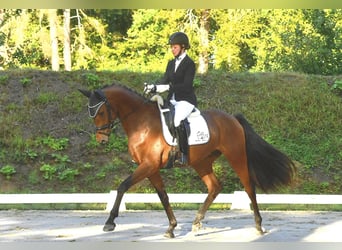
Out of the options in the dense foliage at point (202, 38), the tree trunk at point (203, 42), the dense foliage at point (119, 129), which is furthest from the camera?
the tree trunk at point (203, 42)

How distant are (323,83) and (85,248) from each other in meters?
17.5

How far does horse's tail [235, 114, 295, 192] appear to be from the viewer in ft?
26.9

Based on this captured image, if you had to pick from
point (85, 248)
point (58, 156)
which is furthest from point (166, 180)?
point (85, 248)

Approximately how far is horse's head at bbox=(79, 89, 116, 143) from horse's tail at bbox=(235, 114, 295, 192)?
2068mm

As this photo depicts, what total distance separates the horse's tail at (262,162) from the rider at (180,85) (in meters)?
1.09

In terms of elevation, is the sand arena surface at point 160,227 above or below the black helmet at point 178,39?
below

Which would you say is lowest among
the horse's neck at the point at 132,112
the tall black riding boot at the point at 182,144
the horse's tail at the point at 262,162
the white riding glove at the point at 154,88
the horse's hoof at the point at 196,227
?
the horse's hoof at the point at 196,227

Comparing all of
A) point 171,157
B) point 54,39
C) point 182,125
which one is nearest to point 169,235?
point 171,157

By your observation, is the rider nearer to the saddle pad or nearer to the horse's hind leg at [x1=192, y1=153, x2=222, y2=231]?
the saddle pad

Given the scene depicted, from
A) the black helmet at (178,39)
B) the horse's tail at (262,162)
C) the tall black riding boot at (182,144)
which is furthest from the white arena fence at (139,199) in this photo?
the black helmet at (178,39)

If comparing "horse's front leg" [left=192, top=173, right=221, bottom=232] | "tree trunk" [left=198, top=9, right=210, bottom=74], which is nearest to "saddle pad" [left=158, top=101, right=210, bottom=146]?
"horse's front leg" [left=192, top=173, right=221, bottom=232]

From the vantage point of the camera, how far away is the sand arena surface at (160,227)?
23.4ft

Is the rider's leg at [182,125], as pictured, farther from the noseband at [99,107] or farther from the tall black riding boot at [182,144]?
the noseband at [99,107]

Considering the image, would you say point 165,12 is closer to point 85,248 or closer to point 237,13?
point 237,13
